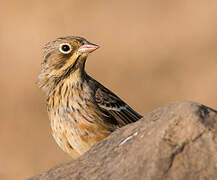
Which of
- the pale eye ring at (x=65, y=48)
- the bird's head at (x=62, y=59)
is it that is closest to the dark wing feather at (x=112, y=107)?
the bird's head at (x=62, y=59)

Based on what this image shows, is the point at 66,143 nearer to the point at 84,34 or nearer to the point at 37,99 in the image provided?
the point at 37,99

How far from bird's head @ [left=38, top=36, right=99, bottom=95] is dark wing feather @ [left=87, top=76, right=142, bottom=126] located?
0.34 meters

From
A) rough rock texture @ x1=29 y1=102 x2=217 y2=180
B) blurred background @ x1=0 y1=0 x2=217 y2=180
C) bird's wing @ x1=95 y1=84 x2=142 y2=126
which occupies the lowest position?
blurred background @ x1=0 y1=0 x2=217 y2=180

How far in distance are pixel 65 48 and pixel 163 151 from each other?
3515 mm

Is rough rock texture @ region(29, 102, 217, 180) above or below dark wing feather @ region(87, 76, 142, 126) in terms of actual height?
above

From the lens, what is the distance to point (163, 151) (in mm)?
5523

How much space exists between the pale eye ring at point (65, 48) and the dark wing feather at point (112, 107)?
52 centimetres

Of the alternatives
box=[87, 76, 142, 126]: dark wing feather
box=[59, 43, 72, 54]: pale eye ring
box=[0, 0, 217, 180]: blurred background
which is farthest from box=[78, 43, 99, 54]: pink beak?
box=[0, 0, 217, 180]: blurred background

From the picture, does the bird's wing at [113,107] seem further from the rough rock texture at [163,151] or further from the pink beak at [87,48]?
the rough rock texture at [163,151]

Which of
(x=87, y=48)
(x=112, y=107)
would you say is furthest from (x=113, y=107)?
(x=87, y=48)

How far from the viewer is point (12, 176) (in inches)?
566

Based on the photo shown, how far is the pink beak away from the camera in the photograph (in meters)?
8.42

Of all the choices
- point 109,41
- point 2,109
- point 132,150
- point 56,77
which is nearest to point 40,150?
point 2,109

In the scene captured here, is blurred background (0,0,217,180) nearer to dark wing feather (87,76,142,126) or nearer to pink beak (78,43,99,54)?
dark wing feather (87,76,142,126)
